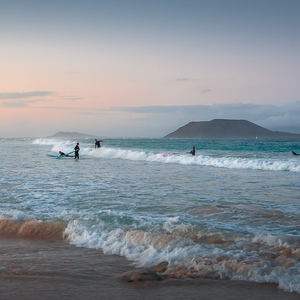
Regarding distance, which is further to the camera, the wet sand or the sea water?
the sea water

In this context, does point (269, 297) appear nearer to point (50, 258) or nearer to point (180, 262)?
point (180, 262)

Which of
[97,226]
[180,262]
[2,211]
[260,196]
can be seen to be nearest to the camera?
[180,262]

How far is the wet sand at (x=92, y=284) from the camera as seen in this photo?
4141 mm

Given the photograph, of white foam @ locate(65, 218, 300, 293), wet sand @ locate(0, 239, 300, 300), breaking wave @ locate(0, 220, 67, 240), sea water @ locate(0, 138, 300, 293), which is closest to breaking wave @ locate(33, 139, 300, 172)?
sea water @ locate(0, 138, 300, 293)

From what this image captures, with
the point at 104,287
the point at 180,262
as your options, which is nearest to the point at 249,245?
the point at 180,262

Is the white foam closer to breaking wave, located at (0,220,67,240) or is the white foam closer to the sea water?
the sea water

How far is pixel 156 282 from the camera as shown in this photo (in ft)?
15.3

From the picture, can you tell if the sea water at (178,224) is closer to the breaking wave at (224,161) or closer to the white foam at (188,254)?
the white foam at (188,254)

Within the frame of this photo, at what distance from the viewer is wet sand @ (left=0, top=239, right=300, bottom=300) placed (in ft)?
13.6

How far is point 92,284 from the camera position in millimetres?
4547

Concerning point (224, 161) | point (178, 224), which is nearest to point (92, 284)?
point (178, 224)

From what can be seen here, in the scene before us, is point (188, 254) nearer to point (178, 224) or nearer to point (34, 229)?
point (178, 224)

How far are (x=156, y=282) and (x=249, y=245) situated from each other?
2306mm

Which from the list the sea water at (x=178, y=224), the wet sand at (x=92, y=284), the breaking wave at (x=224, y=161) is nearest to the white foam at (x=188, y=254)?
the sea water at (x=178, y=224)
